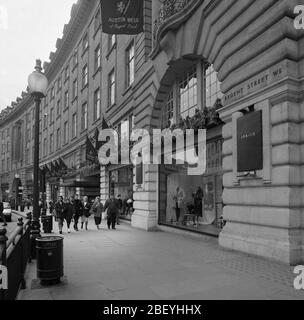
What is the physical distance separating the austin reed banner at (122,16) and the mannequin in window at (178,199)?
7.42 meters

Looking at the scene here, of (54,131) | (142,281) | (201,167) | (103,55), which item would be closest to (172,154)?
(201,167)

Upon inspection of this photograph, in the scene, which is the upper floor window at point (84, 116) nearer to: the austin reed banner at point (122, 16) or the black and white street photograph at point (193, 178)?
the black and white street photograph at point (193, 178)

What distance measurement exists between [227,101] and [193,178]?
18.4ft

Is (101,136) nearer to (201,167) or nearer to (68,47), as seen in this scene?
(201,167)

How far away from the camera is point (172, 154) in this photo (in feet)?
54.7

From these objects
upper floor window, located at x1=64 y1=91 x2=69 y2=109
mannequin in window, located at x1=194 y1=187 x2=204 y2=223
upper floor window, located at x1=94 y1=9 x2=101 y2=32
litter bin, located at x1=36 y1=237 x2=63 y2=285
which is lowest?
litter bin, located at x1=36 y1=237 x2=63 y2=285

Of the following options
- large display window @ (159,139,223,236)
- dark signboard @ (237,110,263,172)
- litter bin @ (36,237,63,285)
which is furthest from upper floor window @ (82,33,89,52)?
litter bin @ (36,237,63,285)

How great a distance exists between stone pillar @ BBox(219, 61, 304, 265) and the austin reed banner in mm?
7739

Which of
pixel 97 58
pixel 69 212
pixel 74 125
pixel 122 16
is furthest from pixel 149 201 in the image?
pixel 74 125

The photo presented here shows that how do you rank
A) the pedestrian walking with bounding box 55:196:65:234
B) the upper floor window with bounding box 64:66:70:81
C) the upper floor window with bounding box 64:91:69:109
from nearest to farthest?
the pedestrian walking with bounding box 55:196:65:234 < the upper floor window with bounding box 64:66:70:81 < the upper floor window with bounding box 64:91:69:109

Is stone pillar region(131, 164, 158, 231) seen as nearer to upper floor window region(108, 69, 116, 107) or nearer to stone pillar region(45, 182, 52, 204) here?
upper floor window region(108, 69, 116, 107)

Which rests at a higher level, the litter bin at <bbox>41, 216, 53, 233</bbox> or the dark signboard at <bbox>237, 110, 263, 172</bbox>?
the dark signboard at <bbox>237, 110, 263, 172</bbox>

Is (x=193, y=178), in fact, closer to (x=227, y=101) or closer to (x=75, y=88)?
(x=227, y=101)

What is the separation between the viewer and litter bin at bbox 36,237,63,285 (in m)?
7.20
